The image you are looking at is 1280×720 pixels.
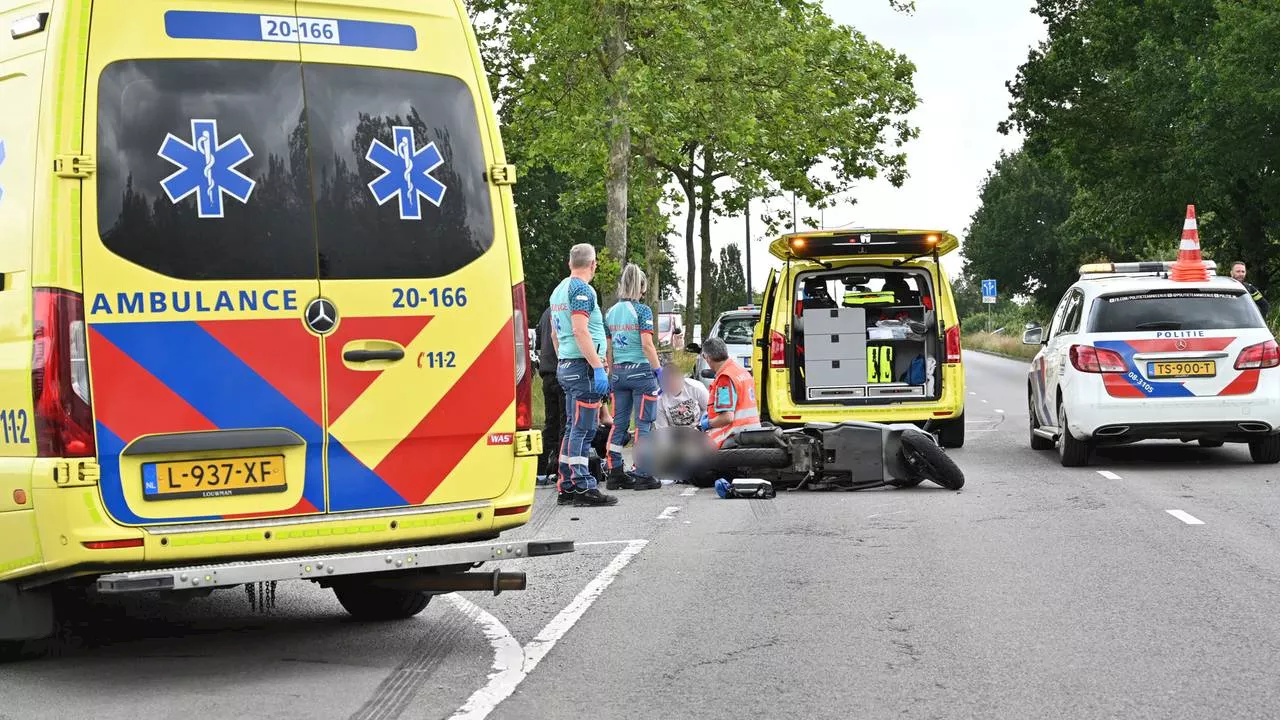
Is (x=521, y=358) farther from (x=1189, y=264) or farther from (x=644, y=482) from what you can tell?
(x=1189, y=264)

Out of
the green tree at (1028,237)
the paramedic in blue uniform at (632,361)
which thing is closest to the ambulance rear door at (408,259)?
the paramedic in blue uniform at (632,361)

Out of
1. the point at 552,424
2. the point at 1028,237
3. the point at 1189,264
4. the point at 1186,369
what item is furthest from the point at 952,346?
the point at 1028,237

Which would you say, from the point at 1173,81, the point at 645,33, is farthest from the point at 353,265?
the point at 1173,81

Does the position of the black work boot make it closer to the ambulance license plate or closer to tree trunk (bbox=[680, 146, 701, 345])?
the ambulance license plate

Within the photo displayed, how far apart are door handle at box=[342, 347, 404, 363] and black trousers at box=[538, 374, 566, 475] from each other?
7986 mm

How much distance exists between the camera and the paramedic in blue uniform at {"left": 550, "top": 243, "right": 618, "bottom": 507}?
12.6 m

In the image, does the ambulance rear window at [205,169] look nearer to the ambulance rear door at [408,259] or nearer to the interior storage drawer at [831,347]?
the ambulance rear door at [408,259]

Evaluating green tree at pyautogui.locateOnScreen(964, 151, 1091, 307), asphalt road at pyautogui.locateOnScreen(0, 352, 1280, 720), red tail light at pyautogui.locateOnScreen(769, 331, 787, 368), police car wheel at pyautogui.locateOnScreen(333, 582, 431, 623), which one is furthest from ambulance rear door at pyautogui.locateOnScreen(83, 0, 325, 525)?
green tree at pyautogui.locateOnScreen(964, 151, 1091, 307)

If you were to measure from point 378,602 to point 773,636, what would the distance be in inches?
73.3

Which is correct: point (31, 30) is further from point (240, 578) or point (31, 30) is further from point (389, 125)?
point (240, 578)

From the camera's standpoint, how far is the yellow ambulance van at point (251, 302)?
20.5 feet

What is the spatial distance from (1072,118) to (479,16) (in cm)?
1900

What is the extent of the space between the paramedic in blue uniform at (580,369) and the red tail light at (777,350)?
136 inches

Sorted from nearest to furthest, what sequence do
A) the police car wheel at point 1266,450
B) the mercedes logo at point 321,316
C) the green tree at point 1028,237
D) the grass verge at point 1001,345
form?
the mercedes logo at point 321,316, the police car wheel at point 1266,450, the grass verge at point 1001,345, the green tree at point 1028,237
